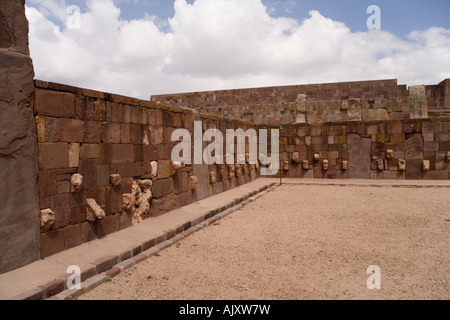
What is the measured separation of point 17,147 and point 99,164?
4.27 ft

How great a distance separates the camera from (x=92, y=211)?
14.6ft

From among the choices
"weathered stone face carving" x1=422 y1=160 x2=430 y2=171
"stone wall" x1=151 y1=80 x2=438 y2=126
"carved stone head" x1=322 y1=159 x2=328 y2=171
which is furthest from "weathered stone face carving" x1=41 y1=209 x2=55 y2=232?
"stone wall" x1=151 y1=80 x2=438 y2=126

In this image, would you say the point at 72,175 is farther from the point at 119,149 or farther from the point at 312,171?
the point at 312,171

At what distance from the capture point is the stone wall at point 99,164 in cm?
394

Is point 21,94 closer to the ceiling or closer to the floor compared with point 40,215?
closer to the ceiling

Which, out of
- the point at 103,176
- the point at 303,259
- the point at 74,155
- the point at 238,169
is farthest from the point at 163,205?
the point at 238,169

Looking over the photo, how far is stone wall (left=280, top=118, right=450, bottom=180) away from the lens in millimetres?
12086

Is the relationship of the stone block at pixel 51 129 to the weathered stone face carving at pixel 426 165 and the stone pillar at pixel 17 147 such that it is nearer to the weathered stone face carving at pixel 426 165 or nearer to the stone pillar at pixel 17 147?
the stone pillar at pixel 17 147

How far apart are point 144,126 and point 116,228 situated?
1.83m

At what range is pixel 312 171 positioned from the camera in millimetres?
13359

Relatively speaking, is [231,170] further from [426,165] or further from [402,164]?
[426,165]

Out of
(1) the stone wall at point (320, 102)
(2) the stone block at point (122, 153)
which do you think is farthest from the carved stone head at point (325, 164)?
(2) the stone block at point (122, 153)

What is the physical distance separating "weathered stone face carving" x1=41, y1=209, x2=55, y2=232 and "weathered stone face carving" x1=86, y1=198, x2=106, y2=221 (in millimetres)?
583
